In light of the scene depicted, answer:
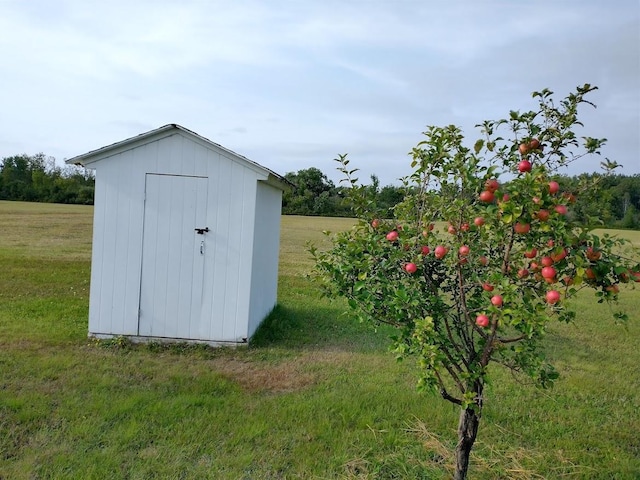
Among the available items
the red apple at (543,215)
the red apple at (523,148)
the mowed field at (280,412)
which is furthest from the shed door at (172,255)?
the red apple at (543,215)

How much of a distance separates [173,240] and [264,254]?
55.6 inches

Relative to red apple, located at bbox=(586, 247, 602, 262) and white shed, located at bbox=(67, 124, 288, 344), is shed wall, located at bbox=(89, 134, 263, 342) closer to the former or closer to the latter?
white shed, located at bbox=(67, 124, 288, 344)

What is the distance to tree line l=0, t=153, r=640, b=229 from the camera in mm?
2410

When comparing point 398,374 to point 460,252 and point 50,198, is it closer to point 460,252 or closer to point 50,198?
point 460,252

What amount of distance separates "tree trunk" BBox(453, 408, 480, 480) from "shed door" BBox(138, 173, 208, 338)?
401 centimetres

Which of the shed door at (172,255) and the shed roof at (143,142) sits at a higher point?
the shed roof at (143,142)

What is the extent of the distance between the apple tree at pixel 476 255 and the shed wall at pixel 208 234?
10.9 ft

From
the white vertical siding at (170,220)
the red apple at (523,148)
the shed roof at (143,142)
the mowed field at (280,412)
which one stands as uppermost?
the shed roof at (143,142)

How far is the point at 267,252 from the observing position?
24.3ft

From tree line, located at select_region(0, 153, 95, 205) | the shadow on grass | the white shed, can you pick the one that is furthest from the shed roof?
tree line, located at select_region(0, 153, 95, 205)

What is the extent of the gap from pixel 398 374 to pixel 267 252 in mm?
2821

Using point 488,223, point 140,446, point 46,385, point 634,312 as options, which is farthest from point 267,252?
point 634,312

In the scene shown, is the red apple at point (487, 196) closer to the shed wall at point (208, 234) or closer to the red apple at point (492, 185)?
the red apple at point (492, 185)

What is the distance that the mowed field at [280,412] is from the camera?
137 inches
